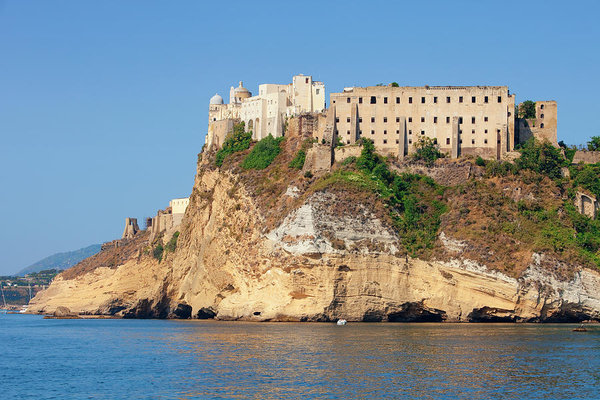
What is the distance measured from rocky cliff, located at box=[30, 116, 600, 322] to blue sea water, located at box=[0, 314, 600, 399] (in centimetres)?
253

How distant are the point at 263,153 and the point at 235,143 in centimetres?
538

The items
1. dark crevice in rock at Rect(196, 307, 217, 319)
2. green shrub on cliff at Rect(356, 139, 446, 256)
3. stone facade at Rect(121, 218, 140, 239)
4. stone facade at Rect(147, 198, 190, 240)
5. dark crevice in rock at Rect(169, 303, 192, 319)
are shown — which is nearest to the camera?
green shrub on cliff at Rect(356, 139, 446, 256)

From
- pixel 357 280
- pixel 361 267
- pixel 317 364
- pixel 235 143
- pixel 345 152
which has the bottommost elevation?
pixel 317 364

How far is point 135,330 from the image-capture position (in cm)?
7550

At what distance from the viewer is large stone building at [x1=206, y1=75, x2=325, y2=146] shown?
286 ft

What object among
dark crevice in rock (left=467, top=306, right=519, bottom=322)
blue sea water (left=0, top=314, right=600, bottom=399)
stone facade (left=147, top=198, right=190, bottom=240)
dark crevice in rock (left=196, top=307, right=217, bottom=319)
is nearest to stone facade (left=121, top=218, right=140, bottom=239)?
stone facade (left=147, top=198, right=190, bottom=240)

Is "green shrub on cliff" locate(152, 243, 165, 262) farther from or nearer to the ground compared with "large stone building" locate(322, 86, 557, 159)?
nearer to the ground

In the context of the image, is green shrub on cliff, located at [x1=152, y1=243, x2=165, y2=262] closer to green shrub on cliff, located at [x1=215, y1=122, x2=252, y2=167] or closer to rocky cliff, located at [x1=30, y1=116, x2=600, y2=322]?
green shrub on cliff, located at [x1=215, y1=122, x2=252, y2=167]

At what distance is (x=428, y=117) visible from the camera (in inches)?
3231

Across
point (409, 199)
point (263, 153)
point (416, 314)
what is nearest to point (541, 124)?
point (409, 199)

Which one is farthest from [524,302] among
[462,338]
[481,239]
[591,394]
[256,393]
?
[256,393]

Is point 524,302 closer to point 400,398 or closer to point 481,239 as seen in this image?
point 481,239

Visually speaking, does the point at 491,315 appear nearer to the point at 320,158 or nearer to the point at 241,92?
the point at 320,158

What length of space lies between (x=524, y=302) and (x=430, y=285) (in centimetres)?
709
